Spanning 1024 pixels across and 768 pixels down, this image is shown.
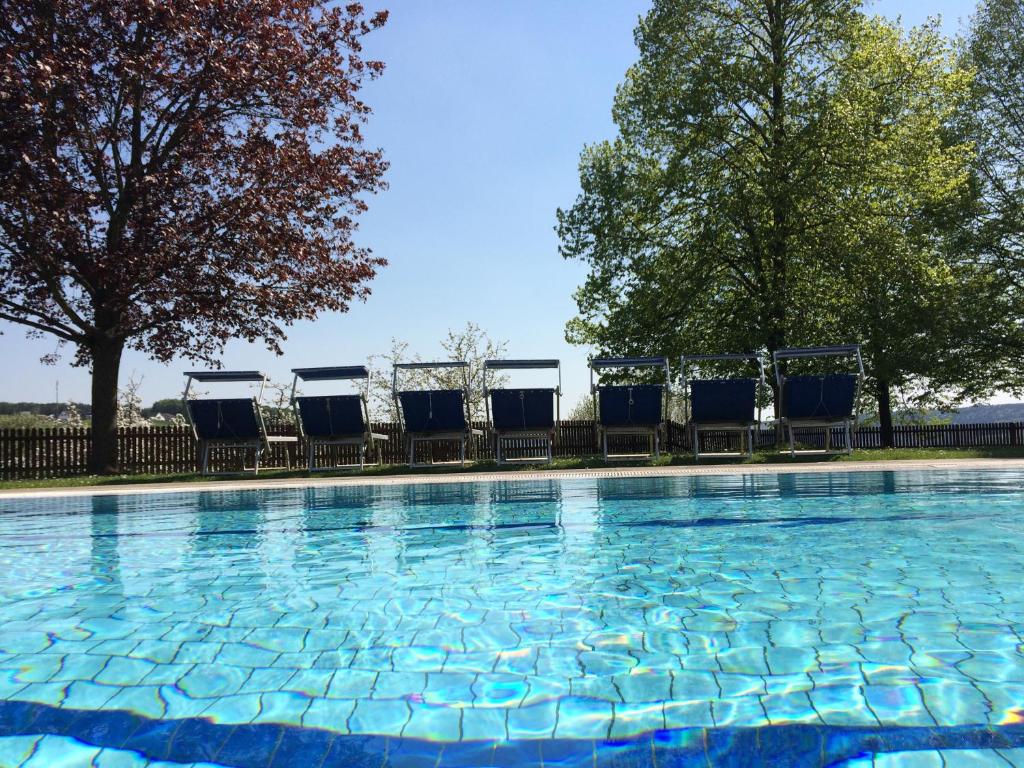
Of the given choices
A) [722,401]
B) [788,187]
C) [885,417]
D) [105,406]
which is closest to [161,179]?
[105,406]

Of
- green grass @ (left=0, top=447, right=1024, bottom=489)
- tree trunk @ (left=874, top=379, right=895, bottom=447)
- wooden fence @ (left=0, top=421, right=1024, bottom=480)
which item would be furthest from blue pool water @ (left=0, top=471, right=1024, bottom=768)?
tree trunk @ (left=874, top=379, right=895, bottom=447)

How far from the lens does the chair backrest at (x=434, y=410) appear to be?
505 inches

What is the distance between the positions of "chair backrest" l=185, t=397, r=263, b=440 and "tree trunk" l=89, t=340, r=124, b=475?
11.0 ft

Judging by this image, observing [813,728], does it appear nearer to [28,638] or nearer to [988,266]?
[28,638]

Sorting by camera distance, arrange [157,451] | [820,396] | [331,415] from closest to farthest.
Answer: [820,396] → [331,415] → [157,451]

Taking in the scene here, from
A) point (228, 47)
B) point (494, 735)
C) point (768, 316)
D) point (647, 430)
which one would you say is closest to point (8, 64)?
point (228, 47)

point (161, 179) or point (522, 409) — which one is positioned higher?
point (161, 179)

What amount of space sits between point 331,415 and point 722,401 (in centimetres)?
676

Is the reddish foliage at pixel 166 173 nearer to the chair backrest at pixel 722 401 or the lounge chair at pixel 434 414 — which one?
the lounge chair at pixel 434 414

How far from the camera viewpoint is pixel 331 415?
12867 mm

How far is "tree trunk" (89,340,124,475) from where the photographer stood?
15.2 metres

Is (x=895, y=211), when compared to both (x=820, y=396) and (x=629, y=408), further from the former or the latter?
(x=629, y=408)

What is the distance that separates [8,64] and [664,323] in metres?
16.5

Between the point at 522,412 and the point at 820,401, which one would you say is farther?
the point at 522,412
